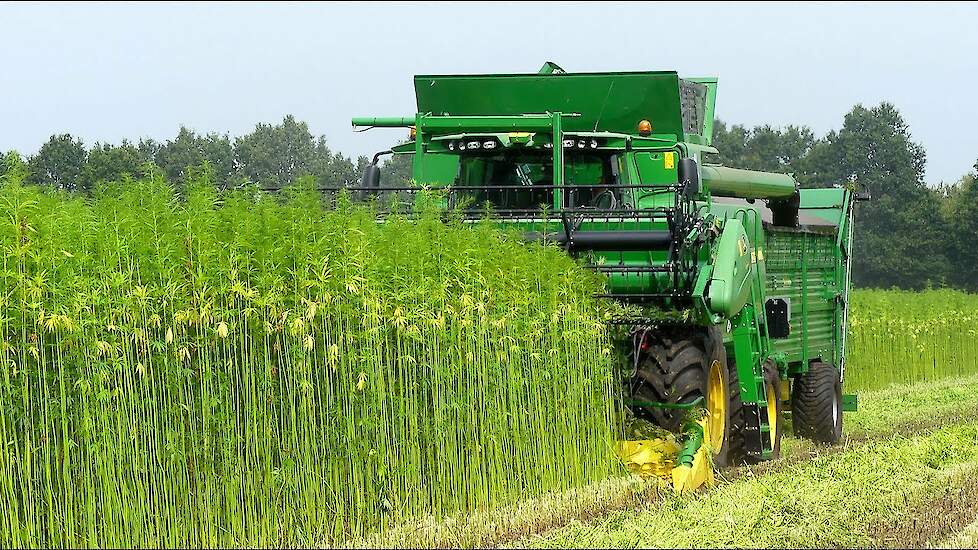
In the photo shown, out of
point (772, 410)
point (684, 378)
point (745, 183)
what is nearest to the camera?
point (684, 378)

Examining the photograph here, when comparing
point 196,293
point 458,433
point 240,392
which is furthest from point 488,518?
point 196,293

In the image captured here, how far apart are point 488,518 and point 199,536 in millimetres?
2051

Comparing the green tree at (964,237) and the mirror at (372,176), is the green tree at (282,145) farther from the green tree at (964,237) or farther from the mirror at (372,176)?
the mirror at (372,176)

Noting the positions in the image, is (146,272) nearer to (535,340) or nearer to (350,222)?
(350,222)

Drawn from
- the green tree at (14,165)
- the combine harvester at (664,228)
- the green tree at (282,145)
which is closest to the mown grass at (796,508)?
the combine harvester at (664,228)

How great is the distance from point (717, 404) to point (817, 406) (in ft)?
12.8

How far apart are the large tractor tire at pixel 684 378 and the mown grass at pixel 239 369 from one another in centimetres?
177

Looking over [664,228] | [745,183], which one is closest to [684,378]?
[664,228]

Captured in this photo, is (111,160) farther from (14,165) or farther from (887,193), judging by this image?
(887,193)

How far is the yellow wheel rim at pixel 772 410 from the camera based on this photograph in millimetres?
13078

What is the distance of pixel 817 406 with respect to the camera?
1525 cm

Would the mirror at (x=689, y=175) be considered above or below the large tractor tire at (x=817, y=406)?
above

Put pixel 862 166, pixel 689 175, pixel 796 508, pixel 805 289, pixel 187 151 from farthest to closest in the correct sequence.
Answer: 1. pixel 862 166
2. pixel 187 151
3. pixel 805 289
4. pixel 689 175
5. pixel 796 508

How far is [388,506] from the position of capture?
8516 mm
